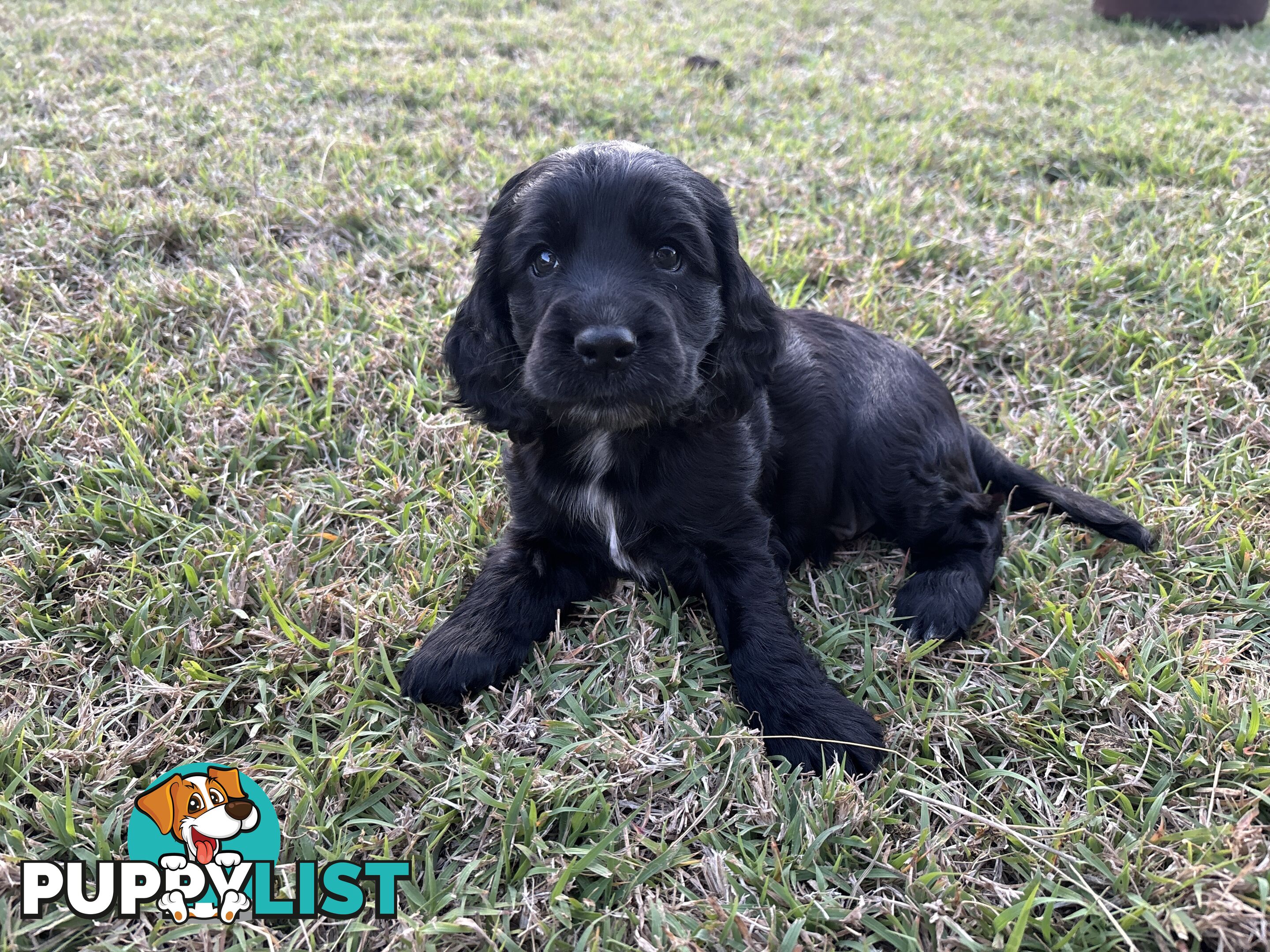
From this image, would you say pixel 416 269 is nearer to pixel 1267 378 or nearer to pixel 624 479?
pixel 624 479

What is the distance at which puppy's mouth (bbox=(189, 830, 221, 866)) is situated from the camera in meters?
1.70

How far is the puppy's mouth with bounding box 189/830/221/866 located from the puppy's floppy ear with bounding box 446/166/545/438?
3.80 ft

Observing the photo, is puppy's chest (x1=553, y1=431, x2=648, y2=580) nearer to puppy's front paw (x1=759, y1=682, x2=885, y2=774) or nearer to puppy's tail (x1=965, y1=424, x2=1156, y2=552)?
puppy's front paw (x1=759, y1=682, x2=885, y2=774)

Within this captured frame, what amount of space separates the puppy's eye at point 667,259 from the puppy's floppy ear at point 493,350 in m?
0.40

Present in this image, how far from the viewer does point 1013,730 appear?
203 centimetres

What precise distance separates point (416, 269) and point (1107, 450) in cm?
295

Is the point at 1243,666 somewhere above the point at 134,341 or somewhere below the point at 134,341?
Result: below

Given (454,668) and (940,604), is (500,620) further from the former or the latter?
(940,604)

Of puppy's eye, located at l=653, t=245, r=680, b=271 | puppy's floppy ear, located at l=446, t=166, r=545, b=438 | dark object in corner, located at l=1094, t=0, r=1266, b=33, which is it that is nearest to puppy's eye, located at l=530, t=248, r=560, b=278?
puppy's floppy ear, located at l=446, t=166, r=545, b=438

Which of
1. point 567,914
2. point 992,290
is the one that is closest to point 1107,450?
point 992,290

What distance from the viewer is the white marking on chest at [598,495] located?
2.37m

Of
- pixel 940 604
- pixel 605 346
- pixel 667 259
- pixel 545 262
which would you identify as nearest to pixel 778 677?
pixel 940 604

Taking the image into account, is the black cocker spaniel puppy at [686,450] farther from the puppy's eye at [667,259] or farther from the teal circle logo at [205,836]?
the teal circle logo at [205,836]

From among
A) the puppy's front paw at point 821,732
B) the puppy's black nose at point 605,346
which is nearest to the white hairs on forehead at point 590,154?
the puppy's black nose at point 605,346
